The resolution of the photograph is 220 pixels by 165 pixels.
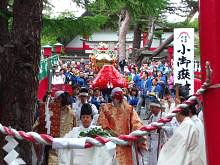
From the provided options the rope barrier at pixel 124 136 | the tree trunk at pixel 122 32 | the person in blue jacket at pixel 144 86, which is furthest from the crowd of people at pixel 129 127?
the tree trunk at pixel 122 32

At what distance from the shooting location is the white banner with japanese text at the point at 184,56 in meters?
12.1

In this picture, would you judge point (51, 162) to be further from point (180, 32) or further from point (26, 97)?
point (180, 32)

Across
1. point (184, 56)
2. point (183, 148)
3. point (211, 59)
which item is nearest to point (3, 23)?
point (183, 148)

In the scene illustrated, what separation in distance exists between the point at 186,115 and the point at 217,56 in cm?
274

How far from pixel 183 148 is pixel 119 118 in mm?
2339

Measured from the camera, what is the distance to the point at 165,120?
262cm

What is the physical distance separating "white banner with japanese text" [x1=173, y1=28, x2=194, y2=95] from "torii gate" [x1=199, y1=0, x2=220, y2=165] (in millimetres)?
9672

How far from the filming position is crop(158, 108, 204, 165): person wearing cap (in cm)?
426

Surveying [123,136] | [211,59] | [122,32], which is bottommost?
[123,136]

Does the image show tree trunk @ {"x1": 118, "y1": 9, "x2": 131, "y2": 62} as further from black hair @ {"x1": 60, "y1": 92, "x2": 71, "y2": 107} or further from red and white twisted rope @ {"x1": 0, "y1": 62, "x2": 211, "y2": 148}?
red and white twisted rope @ {"x1": 0, "y1": 62, "x2": 211, "y2": 148}

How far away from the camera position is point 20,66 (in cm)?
466

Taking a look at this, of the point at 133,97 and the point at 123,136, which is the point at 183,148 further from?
the point at 133,97

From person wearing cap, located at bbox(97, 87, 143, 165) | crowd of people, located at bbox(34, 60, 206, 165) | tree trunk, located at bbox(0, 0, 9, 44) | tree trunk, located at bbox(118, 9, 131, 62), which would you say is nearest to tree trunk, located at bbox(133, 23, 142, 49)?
tree trunk, located at bbox(118, 9, 131, 62)

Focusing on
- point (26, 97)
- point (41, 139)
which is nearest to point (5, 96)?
point (26, 97)
